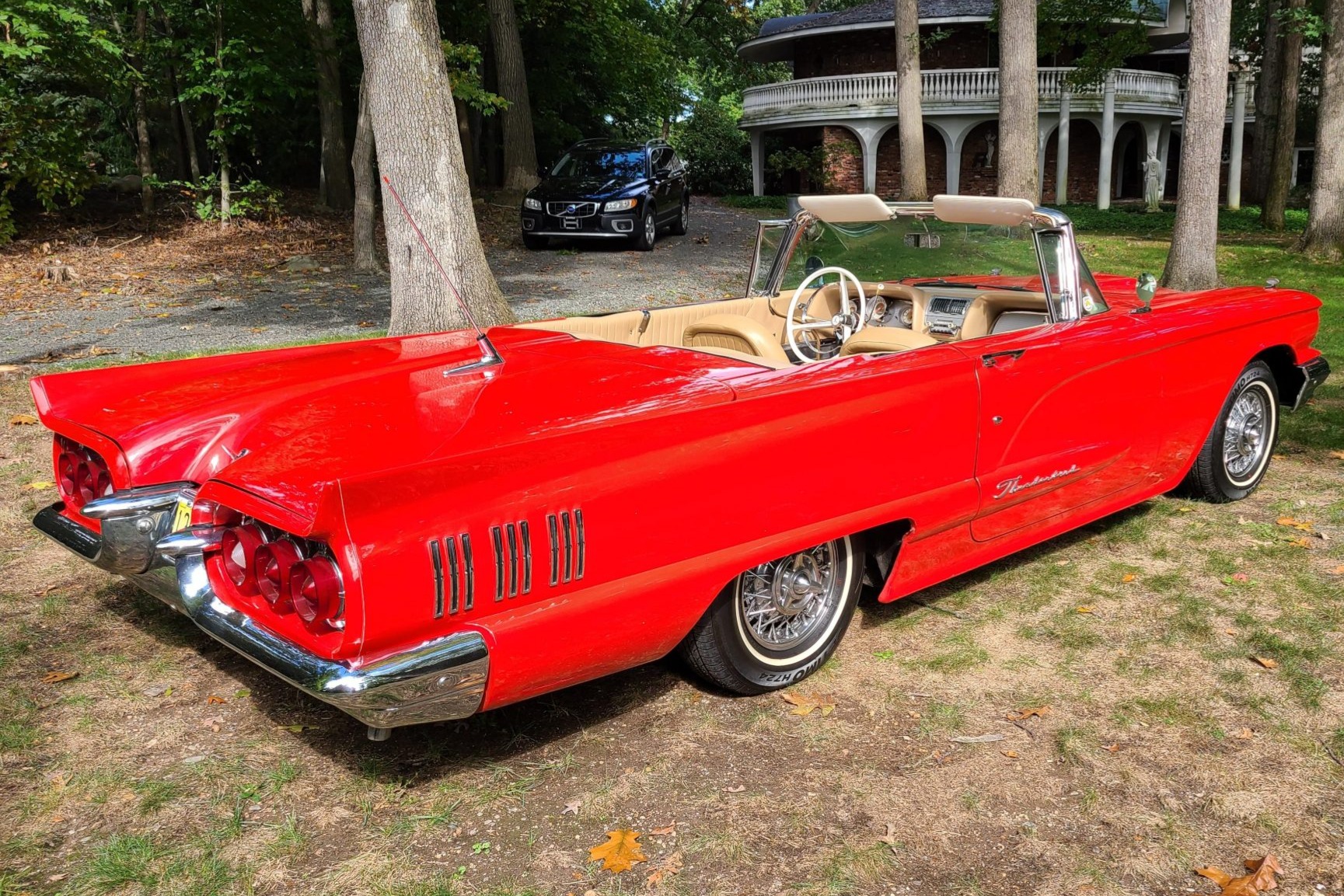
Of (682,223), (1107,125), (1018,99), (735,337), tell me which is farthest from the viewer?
(1107,125)

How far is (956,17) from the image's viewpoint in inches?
1169

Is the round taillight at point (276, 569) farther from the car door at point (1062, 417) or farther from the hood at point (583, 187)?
the hood at point (583, 187)

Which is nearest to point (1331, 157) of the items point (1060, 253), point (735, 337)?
point (1060, 253)

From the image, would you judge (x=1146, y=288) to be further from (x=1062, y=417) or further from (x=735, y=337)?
(x=735, y=337)

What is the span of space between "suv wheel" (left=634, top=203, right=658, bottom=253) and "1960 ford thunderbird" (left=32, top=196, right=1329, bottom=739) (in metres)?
11.5

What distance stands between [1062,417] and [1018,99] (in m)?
10.6

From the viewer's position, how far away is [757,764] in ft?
10.2

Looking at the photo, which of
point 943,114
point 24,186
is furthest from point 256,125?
point 943,114

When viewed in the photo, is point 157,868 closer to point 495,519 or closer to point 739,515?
point 495,519

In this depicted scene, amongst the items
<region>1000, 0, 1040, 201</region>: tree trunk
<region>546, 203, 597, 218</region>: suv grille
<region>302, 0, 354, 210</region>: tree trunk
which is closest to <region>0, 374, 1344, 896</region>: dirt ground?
<region>1000, 0, 1040, 201</region>: tree trunk

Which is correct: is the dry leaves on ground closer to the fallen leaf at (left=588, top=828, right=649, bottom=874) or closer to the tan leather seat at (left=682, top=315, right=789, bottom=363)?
the fallen leaf at (left=588, top=828, right=649, bottom=874)

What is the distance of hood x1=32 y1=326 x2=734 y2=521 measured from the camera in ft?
9.04

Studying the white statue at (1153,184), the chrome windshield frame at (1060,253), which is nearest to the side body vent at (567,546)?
the chrome windshield frame at (1060,253)

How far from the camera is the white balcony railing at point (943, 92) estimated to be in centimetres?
2862
